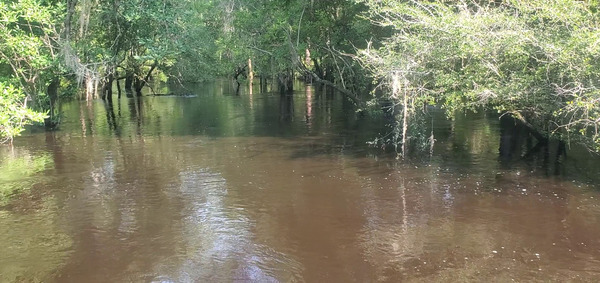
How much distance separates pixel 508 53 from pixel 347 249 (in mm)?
5973

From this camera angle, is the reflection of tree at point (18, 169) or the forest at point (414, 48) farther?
the reflection of tree at point (18, 169)

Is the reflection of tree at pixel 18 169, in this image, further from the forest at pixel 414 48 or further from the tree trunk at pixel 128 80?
the tree trunk at pixel 128 80

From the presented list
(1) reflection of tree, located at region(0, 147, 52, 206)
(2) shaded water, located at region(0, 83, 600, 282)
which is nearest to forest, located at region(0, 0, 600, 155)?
(1) reflection of tree, located at region(0, 147, 52, 206)

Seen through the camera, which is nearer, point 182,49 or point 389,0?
point 389,0

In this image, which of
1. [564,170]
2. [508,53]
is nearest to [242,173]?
[508,53]

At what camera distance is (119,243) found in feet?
27.4

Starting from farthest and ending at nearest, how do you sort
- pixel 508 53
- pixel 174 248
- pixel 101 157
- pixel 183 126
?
1. pixel 183 126
2. pixel 101 157
3. pixel 508 53
4. pixel 174 248

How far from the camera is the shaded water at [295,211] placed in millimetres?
7422

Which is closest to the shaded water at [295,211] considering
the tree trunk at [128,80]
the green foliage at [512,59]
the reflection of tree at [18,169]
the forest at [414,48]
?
the reflection of tree at [18,169]

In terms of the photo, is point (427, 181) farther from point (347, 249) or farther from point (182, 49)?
point (182, 49)

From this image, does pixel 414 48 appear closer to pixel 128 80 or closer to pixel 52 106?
pixel 52 106

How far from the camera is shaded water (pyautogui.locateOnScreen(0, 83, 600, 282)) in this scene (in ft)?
24.3

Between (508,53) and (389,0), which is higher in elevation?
(389,0)

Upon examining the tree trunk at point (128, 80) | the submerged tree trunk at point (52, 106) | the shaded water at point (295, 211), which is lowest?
the shaded water at point (295, 211)
